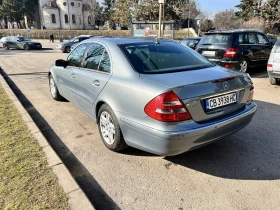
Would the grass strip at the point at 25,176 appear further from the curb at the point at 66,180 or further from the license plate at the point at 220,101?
the license plate at the point at 220,101

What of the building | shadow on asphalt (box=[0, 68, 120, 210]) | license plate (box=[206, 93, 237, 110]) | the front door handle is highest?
the building

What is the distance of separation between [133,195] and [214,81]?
1.59 metres

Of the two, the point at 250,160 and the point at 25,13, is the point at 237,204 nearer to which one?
the point at 250,160

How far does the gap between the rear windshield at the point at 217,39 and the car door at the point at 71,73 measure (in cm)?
552

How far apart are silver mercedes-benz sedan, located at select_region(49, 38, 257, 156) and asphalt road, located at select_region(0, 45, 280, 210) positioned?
1.22ft

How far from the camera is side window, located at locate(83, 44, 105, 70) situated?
3769 millimetres

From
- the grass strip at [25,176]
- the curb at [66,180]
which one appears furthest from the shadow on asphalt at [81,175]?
the grass strip at [25,176]

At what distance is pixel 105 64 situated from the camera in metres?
3.54

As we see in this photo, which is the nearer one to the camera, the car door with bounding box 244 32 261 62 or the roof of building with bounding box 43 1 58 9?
the car door with bounding box 244 32 261 62

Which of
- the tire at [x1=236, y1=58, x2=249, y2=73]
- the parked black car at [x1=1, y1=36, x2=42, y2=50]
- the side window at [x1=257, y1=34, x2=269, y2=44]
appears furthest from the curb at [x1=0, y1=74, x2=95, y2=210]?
the parked black car at [x1=1, y1=36, x2=42, y2=50]

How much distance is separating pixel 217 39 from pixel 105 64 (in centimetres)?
622

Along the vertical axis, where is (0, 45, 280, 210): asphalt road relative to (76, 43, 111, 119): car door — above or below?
below

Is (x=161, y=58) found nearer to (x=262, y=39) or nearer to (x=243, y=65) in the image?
(x=243, y=65)

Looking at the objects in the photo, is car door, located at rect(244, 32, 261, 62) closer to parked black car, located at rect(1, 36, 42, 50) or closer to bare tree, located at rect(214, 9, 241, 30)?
parked black car, located at rect(1, 36, 42, 50)
